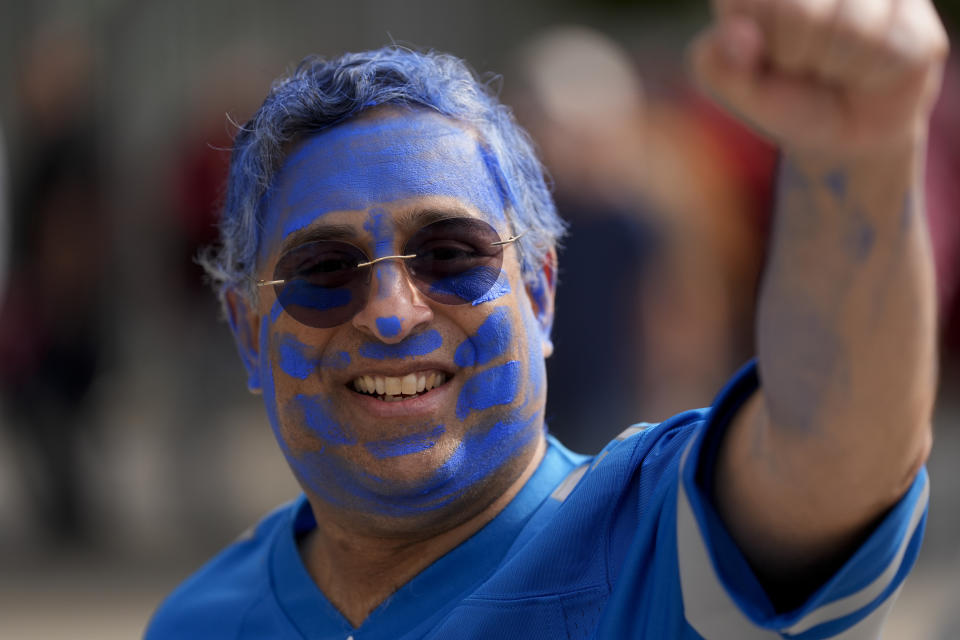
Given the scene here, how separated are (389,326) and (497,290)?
0.19 metres

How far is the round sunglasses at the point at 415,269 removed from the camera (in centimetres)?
186

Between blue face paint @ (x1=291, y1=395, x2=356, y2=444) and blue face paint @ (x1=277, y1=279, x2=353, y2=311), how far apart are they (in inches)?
5.8

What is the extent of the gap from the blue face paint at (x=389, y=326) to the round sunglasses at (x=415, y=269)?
7cm

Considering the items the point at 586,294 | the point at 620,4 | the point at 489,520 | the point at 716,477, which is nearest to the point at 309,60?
the point at 489,520

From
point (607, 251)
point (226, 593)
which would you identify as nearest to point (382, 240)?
point (226, 593)

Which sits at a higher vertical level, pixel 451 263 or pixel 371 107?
pixel 371 107

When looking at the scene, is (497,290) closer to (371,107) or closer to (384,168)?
(384,168)

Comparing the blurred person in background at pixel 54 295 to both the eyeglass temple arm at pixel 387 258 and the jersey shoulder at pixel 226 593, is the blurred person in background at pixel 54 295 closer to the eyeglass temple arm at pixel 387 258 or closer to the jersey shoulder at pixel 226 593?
the jersey shoulder at pixel 226 593

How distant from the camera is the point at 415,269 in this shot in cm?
186

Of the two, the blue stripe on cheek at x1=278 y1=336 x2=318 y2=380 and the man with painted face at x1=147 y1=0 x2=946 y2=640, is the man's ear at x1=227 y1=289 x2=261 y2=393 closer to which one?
the man with painted face at x1=147 y1=0 x2=946 y2=640

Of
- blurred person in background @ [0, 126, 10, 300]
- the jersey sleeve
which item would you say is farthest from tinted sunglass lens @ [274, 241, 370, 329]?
blurred person in background @ [0, 126, 10, 300]

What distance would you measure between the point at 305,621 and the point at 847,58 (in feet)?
4.41

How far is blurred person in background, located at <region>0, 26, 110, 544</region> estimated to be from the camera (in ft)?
18.2

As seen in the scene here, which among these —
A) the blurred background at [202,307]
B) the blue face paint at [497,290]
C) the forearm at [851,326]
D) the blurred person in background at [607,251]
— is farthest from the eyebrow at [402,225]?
the blurred background at [202,307]
